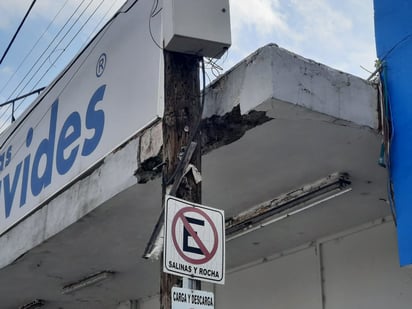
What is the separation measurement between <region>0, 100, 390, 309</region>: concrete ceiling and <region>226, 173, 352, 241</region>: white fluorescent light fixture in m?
0.08

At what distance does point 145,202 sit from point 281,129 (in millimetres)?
2005

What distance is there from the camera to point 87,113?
8031mm

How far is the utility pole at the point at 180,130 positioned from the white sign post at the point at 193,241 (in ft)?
0.39

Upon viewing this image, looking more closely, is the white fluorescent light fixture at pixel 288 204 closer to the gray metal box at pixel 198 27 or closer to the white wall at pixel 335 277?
the white wall at pixel 335 277

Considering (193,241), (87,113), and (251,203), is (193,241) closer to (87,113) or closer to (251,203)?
(251,203)

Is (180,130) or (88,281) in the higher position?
(180,130)

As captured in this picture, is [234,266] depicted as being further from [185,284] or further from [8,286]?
[185,284]

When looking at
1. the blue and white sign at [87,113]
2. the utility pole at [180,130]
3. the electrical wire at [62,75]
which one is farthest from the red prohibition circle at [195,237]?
the electrical wire at [62,75]

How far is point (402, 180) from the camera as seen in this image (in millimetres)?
6016

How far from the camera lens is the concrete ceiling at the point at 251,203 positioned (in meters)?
6.29

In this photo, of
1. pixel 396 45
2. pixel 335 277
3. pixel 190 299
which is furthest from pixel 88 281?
pixel 190 299

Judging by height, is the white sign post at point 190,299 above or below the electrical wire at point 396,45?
below

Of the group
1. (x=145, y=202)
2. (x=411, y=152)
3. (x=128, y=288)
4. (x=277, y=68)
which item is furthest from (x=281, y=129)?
(x=128, y=288)

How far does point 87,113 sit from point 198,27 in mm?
2669
